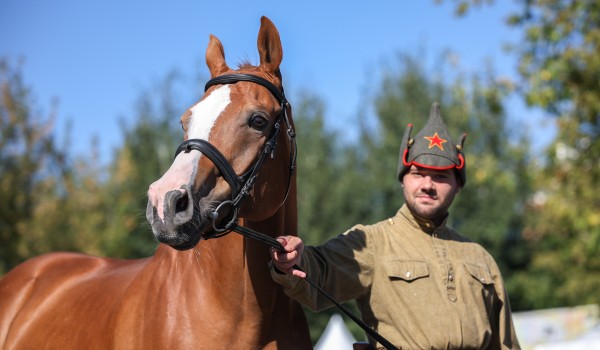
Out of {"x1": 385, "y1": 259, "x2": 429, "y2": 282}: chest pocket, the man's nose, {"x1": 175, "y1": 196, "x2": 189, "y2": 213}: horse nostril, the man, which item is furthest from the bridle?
the man's nose

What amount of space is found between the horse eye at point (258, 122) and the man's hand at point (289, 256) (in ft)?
1.64

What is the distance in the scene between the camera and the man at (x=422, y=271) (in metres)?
3.45

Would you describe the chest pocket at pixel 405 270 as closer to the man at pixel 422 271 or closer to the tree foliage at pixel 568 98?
the man at pixel 422 271

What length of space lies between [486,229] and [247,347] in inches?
981

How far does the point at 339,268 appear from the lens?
11.3ft

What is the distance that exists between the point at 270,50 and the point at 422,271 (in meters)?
1.41

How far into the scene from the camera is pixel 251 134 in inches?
115

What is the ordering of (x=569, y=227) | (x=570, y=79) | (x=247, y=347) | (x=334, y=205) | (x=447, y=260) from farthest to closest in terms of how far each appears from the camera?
(x=334, y=205) → (x=569, y=227) → (x=570, y=79) → (x=447, y=260) → (x=247, y=347)

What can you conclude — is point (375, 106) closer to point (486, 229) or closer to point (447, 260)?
point (486, 229)

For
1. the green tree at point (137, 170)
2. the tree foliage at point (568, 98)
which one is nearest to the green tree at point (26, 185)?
the green tree at point (137, 170)

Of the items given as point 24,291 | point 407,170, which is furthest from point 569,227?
point 24,291

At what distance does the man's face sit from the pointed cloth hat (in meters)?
0.05

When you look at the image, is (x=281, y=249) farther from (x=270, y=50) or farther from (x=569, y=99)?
(x=569, y=99)

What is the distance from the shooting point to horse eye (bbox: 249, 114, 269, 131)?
115 inches
